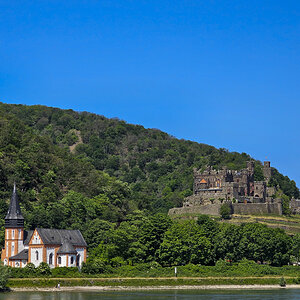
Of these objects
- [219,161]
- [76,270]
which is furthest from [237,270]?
[219,161]

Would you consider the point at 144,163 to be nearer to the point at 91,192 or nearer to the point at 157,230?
the point at 91,192

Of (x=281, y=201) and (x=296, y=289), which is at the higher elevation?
(x=281, y=201)

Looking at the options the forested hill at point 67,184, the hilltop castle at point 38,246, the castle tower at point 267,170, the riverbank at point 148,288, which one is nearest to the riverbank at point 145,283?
the riverbank at point 148,288

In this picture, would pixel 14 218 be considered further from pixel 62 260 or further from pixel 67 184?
pixel 67 184

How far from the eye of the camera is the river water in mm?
69688

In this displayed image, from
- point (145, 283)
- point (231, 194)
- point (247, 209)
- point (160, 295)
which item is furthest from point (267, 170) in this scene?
point (160, 295)

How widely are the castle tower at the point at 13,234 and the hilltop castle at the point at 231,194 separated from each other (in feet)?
141

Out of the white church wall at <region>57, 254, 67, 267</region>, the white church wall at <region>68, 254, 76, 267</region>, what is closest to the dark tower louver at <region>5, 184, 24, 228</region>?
the white church wall at <region>57, 254, 67, 267</region>

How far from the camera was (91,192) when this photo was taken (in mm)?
125875

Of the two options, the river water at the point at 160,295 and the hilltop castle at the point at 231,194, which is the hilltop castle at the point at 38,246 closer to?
the river water at the point at 160,295

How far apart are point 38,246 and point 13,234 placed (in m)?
4.11

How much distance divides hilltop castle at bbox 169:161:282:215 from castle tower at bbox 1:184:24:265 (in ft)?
141

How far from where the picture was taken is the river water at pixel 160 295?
6969 centimetres

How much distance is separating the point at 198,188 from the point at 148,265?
52498 mm
